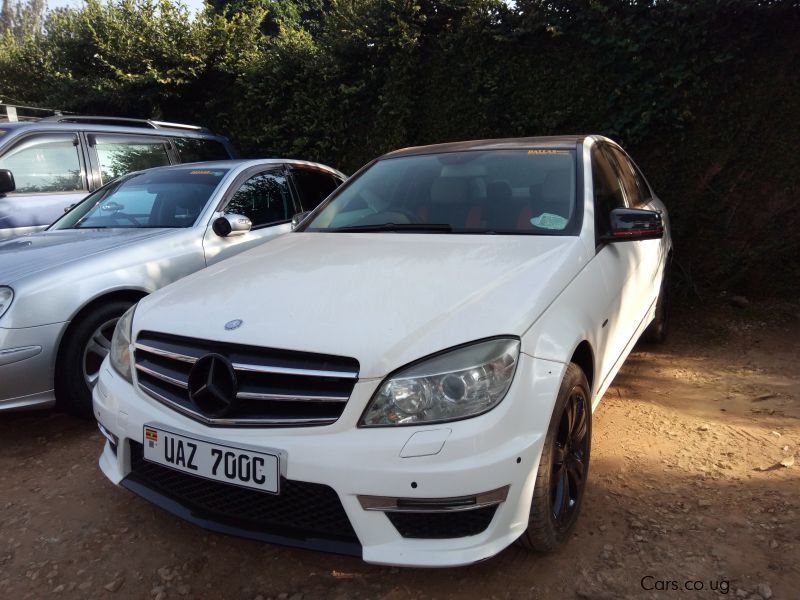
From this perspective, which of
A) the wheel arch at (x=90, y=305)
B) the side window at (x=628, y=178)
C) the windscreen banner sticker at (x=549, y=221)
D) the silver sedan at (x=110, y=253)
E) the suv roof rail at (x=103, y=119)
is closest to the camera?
the windscreen banner sticker at (x=549, y=221)

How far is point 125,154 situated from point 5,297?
3262 millimetres

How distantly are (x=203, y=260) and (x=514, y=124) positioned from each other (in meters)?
3.80

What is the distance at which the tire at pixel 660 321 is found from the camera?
442 centimetres

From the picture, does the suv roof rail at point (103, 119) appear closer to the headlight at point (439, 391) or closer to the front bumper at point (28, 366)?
the front bumper at point (28, 366)

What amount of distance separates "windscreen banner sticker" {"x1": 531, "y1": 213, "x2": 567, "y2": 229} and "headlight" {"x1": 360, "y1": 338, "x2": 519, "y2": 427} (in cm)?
111

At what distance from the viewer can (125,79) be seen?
27.6 ft

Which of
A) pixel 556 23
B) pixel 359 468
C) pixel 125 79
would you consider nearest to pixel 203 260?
pixel 359 468

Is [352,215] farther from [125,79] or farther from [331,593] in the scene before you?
[125,79]

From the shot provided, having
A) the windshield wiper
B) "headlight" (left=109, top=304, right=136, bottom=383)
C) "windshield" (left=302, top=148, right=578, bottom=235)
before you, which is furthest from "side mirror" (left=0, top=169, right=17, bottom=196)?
the windshield wiper

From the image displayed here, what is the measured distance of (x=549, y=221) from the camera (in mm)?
2709

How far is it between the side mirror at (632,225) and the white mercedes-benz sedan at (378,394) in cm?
14

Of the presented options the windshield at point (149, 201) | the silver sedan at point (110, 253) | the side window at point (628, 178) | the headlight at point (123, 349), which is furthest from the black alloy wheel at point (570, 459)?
the windshield at point (149, 201)

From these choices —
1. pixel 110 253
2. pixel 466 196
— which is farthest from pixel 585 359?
pixel 110 253

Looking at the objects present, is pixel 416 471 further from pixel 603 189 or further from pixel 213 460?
pixel 603 189
